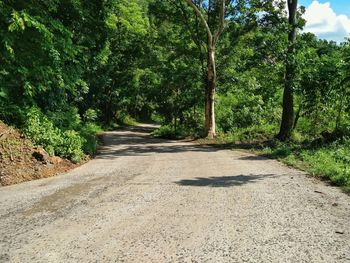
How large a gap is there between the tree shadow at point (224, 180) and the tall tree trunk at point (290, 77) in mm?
8357

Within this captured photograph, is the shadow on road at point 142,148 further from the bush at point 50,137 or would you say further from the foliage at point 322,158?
the foliage at point 322,158

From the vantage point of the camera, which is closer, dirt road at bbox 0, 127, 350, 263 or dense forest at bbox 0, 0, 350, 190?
dirt road at bbox 0, 127, 350, 263

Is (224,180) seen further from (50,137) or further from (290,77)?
(290,77)

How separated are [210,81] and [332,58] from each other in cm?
689

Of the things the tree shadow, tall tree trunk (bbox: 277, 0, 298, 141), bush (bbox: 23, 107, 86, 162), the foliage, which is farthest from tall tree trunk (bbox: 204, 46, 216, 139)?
the tree shadow

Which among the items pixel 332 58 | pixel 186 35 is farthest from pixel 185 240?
pixel 186 35

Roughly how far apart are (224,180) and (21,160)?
5016 mm

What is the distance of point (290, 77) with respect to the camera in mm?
17766

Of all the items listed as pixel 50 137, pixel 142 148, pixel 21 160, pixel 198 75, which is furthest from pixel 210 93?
pixel 21 160

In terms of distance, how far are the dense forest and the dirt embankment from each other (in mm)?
533

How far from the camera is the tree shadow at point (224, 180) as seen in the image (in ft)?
29.8

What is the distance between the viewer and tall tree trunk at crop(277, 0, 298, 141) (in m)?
17.6

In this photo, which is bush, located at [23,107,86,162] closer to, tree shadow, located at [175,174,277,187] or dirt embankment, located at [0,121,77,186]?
dirt embankment, located at [0,121,77,186]

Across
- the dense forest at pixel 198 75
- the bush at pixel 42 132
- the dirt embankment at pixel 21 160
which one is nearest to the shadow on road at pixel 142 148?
the dense forest at pixel 198 75
